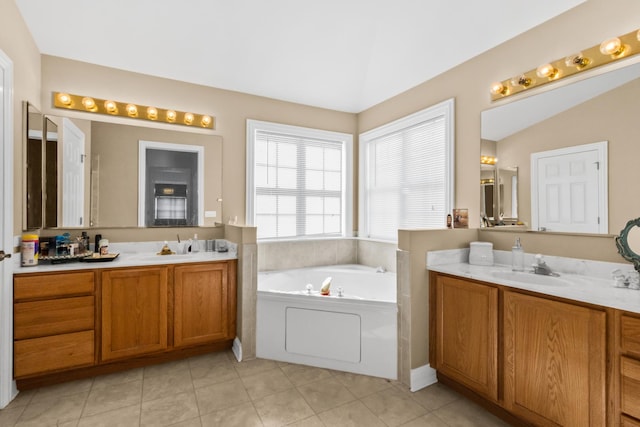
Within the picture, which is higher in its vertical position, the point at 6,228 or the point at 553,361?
the point at 6,228

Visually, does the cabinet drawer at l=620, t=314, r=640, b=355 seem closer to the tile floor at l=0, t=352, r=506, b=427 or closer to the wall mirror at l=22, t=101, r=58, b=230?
the tile floor at l=0, t=352, r=506, b=427

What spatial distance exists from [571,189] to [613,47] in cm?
84

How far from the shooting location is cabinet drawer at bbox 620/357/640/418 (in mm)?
1343

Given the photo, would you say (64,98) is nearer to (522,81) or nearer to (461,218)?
(461,218)

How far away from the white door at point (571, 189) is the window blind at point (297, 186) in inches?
88.8

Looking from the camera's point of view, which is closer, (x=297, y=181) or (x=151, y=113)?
(x=151, y=113)

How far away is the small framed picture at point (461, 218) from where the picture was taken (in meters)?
2.73

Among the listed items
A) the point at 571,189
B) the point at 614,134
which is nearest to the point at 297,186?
the point at 571,189

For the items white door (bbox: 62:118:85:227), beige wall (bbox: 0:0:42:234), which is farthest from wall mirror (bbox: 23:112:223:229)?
beige wall (bbox: 0:0:42:234)

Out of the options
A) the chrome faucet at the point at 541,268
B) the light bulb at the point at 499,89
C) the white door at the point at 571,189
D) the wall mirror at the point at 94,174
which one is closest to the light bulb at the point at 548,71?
the light bulb at the point at 499,89

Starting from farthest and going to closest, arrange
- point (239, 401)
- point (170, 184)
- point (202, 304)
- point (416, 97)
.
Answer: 1. point (416, 97)
2. point (170, 184)
3. point (202, 304)
4. point (239, 401)

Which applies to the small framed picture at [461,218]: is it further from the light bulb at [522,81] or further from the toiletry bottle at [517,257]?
the light bulb at [522,81]

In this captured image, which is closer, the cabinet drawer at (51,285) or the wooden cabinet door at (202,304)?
the cabinet drawer at (51,285)

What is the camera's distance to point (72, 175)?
8.84 ft
